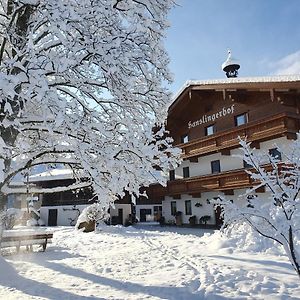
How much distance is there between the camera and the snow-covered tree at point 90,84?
639cm

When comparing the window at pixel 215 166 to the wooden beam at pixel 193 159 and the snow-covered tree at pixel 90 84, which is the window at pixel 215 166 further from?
the snow-covered tree at pixel 90 84

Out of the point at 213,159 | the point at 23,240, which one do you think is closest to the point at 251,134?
the point at 213,159

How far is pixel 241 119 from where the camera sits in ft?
74.9

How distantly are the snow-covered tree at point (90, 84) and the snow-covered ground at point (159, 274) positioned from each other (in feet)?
7.27

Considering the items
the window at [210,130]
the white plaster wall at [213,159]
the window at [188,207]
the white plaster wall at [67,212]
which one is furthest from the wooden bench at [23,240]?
the white plaster wall at [67,212]

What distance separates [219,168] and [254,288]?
17434 millimetres

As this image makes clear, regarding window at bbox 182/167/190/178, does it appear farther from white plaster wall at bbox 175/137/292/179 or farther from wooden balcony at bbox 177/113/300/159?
wooden balcony at bbox 177/113/300/159

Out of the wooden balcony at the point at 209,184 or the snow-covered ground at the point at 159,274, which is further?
the wooden balcony at the point at 209,184

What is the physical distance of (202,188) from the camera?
2370cm

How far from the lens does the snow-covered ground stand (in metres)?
7.38

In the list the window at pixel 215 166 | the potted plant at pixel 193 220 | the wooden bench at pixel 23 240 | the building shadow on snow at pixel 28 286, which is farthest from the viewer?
the potted plant at pixel 193 220

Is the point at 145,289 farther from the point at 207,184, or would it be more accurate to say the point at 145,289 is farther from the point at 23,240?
the point at 207,184

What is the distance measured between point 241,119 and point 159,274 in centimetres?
1595

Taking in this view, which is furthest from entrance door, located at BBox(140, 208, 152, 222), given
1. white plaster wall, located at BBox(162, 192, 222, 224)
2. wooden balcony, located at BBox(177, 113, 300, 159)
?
wooden balcony, located at BBox(177, 113, 300, 159)
